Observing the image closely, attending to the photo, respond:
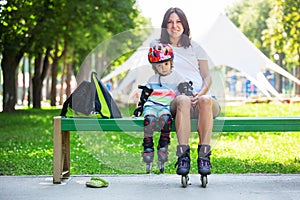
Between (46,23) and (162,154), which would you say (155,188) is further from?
(46,23)

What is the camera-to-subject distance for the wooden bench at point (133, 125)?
19.5ft

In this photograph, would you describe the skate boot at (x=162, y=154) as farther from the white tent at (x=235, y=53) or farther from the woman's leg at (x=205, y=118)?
the white tent at (x=235, y=53)

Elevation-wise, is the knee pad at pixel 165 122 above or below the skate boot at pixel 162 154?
above

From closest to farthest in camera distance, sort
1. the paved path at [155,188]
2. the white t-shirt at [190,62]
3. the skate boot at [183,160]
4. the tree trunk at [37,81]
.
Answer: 1. the paved path at [155,188]
2. the skate boot at [183,160]
3. the white t-shirt at [190,62]
4. the tree trunk at [37,81]

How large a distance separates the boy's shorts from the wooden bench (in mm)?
115

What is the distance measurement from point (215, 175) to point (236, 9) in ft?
181

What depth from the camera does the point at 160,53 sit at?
19.6ft

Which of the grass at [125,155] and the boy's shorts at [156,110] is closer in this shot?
the boy's shorts at [156,110]

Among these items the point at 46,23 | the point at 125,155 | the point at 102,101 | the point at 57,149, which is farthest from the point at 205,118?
the point at 46,23

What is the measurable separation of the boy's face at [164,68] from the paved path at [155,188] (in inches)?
42.5

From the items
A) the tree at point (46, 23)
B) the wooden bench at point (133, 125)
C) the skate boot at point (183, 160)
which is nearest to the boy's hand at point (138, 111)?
the wooden bench at point (133, 125)

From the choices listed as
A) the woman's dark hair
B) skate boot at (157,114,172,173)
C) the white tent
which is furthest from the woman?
the white tent

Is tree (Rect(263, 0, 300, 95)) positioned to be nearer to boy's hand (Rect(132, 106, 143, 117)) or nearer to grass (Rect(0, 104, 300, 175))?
grass (Rect(0, 104, 300, 175))

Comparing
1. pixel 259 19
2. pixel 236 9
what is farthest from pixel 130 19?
pixel 236 9
